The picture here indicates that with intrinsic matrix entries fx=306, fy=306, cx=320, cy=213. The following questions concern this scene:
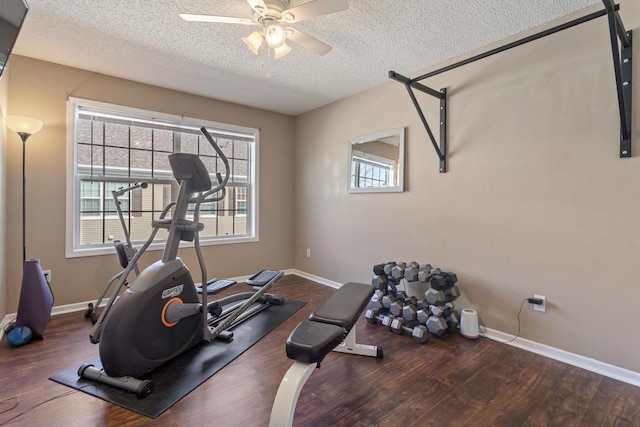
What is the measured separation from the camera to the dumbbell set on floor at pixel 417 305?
258cm

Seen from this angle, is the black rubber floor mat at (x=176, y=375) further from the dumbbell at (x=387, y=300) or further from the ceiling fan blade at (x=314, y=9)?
the ceiling fan blade at (x=314, y=9)

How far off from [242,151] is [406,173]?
2420mm

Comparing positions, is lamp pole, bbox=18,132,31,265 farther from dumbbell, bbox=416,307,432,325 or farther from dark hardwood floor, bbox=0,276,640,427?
dumbbell, bbox=416,307,432,325

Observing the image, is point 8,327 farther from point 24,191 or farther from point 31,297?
point 24,191

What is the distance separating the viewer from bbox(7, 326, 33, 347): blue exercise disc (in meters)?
2.36

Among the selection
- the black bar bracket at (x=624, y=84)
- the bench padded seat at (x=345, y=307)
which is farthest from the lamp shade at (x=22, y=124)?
the black bar bracket at (x=624, y=84)

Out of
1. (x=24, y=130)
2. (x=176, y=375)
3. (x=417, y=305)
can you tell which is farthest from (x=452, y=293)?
(x=24, y=130)

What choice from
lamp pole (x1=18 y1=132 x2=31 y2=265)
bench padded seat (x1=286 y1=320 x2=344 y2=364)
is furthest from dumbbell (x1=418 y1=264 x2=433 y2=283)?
lamp pole (x1=18 y1=132 x2=31 y2=265)

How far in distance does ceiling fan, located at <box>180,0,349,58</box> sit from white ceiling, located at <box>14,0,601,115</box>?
23cm

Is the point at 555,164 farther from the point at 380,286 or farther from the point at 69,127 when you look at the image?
the point at 69,127

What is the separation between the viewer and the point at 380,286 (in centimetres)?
300

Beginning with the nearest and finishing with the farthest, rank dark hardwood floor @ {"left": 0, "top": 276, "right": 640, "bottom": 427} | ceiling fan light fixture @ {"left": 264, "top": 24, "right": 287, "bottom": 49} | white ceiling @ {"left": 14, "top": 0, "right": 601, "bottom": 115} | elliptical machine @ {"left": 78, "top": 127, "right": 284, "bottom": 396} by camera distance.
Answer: dark hardwood floor @ {"left": 0, "top": 276, "right": 640, "bottom": 427} → elliptical machine @ {"left": 78, "top": 127, "right": 284, "bottom": 396} → ceiling fan light fixture @ {"left": 264, "top": 24, "right": 287, "bottom": 49} → white ceiling @ {"left": 14, "top": 0, "right": 601, "bottom": 115}

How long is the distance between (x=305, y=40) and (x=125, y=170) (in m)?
2.67

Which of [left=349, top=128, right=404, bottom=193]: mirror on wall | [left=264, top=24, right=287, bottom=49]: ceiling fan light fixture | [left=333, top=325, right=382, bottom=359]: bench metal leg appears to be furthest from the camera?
[left=349, top=128, right=404, bottom=193]: mirror on wall
